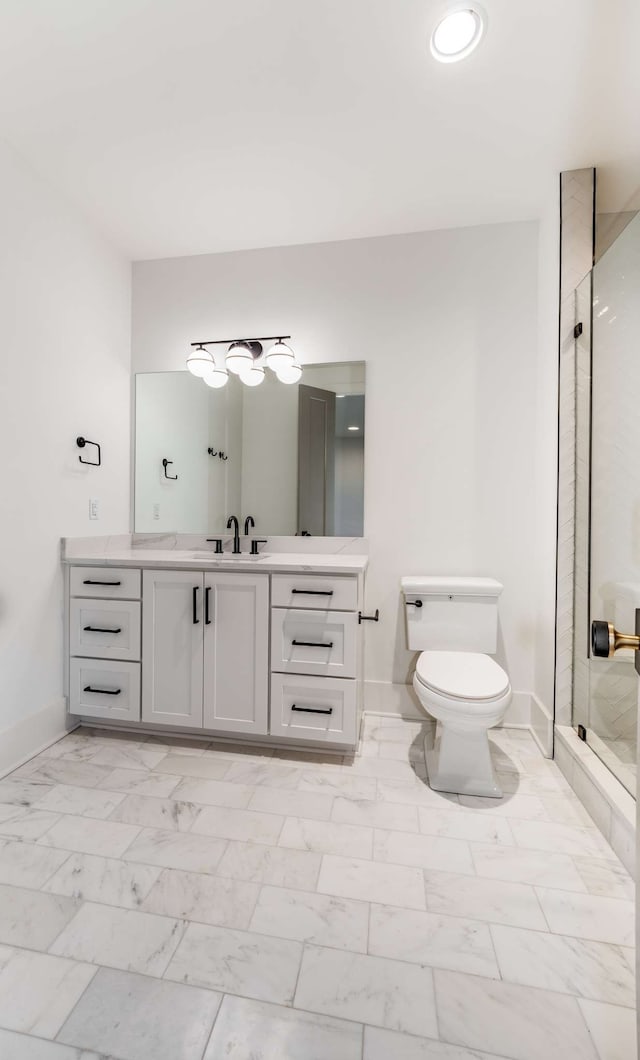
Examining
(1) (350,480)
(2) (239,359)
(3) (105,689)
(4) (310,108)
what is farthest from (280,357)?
(3) (105,689)

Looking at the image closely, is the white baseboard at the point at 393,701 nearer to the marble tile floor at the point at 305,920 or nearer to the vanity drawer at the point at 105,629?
the marble tile floor at the point at 305,920

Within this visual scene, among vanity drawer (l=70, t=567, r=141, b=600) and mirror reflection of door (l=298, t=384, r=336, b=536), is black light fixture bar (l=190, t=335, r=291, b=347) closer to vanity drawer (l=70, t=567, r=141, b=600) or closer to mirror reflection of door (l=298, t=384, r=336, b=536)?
mirror reflection of door (l=298, t=384, r=336, b=536)

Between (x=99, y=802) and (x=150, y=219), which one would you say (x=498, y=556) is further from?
(x=150, y=219)

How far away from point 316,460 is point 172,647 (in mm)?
1138

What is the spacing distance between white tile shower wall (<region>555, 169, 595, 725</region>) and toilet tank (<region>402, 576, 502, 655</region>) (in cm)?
27

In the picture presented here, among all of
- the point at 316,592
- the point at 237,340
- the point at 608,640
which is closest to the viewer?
the point at 608,640

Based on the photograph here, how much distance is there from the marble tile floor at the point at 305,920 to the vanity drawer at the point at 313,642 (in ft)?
1.38

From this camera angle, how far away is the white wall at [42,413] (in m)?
1.86

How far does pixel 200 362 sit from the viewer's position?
8.04 feet

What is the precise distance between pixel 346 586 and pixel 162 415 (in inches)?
60.1

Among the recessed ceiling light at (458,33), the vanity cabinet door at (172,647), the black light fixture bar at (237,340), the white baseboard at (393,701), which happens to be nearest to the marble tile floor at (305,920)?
the vanity cabinet door at (172,647)

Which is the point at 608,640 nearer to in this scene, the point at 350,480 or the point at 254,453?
the point at 350,480

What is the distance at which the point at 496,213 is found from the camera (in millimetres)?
2184

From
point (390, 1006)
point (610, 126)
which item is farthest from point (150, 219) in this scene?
point (390, 1006)
